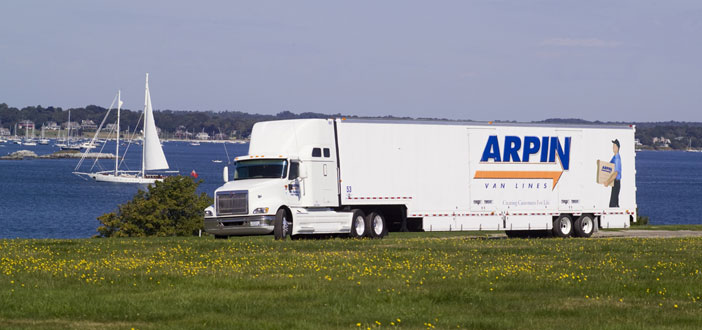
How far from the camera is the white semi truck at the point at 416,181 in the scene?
113 ft

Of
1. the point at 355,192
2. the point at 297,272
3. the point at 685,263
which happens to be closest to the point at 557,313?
the point at 297,272

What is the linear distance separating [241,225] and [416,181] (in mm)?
6388

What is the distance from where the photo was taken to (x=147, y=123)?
13862cm

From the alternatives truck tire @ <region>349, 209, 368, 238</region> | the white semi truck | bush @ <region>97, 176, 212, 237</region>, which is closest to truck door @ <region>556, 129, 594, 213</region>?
the white semi truck

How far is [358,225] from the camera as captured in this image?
35469mm

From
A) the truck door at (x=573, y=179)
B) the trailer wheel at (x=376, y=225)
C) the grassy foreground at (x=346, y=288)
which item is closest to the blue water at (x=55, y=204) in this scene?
the trailer wheel at (x=376, y=225)

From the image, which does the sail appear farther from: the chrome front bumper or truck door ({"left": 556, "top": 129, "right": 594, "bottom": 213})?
the chrome front bumper

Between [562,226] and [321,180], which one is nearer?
[321,180]

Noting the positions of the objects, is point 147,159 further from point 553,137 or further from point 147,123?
point 553,137

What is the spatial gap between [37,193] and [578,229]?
398 feet

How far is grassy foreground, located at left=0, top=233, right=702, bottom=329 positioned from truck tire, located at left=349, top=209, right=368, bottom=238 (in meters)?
6.26

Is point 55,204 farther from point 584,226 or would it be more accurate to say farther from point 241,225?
point 241,225

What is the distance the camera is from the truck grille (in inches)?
1324

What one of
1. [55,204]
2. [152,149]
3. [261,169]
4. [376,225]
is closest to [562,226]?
[376,225]
